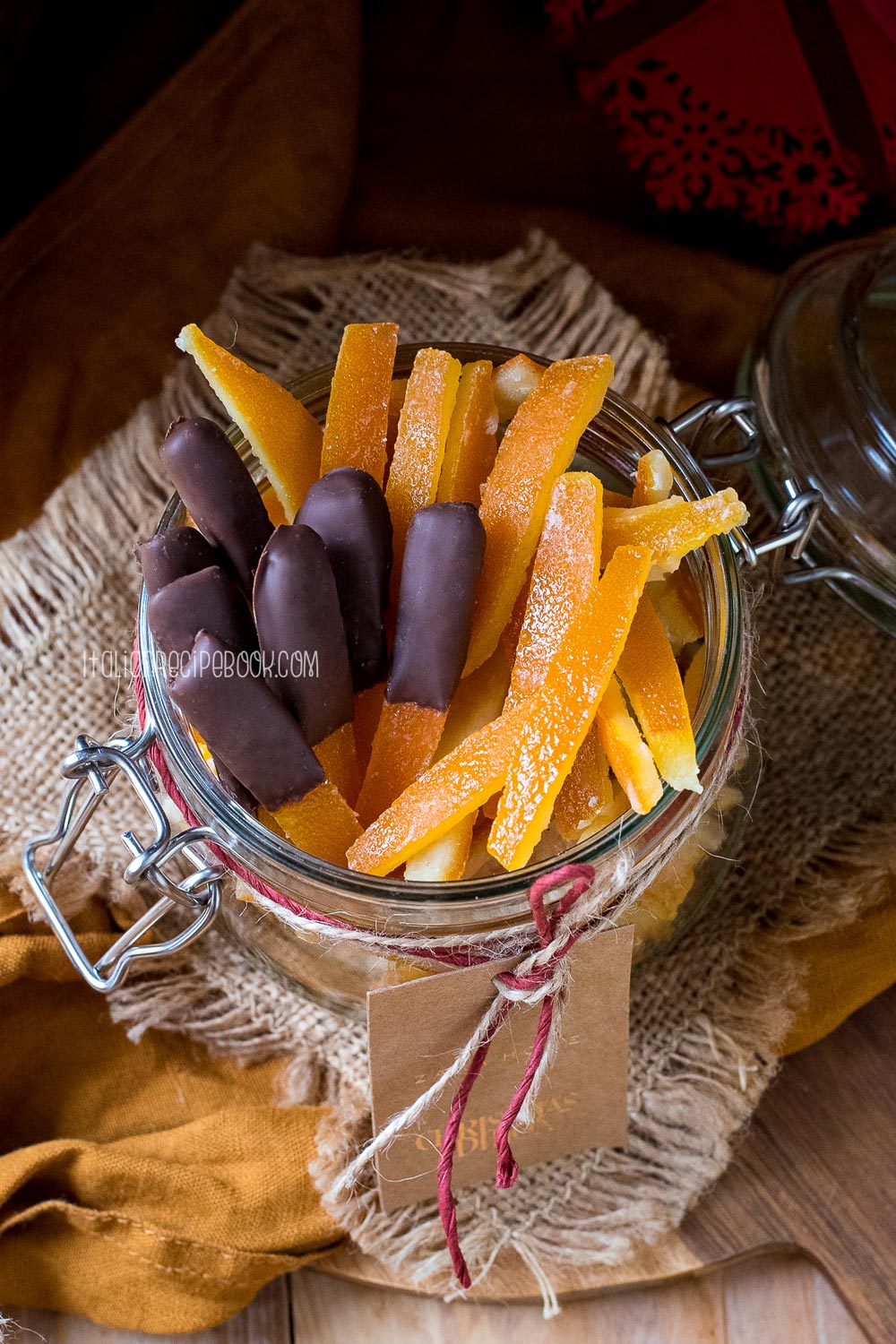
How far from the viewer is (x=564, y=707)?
56 cm

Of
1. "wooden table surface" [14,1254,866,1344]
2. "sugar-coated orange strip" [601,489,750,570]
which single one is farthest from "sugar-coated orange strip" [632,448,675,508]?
"wooden table surface" [14,1254,866,1344]

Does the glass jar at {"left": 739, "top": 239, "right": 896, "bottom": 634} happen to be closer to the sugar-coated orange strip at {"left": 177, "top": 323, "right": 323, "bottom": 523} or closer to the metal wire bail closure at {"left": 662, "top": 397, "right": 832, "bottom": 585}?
the metal wire bail closure at {"left": 662, "top": 397, "right": 832, "bottom": 585}

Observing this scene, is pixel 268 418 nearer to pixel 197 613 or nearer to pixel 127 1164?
pixel 197 613

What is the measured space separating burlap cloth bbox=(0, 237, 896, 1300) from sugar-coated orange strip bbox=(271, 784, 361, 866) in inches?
11.9

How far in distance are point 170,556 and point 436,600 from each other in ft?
0.44

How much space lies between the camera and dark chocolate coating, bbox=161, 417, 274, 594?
0.59 m

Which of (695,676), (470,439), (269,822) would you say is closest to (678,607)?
(695,676)

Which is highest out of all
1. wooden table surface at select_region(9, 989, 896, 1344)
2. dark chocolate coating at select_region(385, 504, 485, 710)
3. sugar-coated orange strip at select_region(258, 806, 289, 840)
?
dark chocolate coating at select_region(385, 504, 485, 710)

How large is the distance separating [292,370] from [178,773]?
487 mm

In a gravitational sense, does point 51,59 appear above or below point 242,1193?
above

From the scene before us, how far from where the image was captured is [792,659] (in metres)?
0.95

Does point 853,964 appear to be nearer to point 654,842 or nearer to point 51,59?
point 654,842

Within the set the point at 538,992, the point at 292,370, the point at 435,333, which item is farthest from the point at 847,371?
the point at 538,992

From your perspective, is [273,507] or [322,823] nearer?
[322,823]
